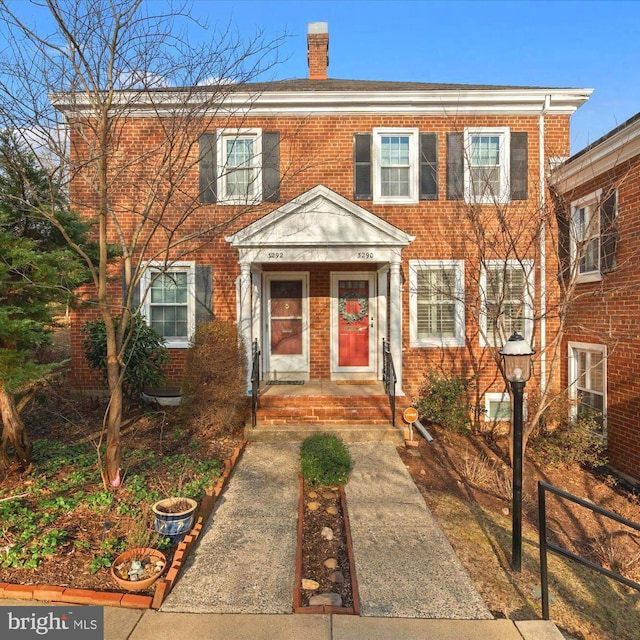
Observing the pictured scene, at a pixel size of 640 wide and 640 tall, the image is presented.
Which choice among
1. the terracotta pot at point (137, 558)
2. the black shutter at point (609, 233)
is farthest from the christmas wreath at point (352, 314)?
the terracotta pot at point (137, 558)

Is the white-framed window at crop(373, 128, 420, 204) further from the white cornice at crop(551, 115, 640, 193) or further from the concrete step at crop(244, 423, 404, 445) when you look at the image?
the concrete step at crop(244, 423, 404, 445)

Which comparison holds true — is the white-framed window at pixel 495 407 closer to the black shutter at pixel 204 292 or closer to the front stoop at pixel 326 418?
the front stoop at pixel 326 418

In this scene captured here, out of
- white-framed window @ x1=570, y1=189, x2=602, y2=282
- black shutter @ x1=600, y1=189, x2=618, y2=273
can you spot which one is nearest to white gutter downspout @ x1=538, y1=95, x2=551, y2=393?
white-framed window @ x1=570, y1=189, x2=602, y2=282

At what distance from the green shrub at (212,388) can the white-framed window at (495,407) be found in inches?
210

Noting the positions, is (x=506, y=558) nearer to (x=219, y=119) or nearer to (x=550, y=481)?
(x=550, y=481)

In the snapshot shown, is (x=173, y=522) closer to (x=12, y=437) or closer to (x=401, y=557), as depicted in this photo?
(x=401, y=557)

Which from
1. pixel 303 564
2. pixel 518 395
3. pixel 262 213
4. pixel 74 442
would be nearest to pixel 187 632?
pixel 303 564

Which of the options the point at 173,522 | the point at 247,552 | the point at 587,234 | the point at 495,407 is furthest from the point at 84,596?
the point at 587,234

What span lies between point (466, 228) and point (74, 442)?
→ 8.45 m

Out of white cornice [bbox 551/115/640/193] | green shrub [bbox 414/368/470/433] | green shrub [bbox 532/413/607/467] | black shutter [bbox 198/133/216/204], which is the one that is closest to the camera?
white cornice [bbox 551/115/640/193]

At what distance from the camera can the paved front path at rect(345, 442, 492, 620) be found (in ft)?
11.2

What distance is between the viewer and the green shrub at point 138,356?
7645 millimetres

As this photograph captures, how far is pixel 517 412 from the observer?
4.11m

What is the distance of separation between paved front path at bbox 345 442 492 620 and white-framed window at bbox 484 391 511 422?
402 cm
